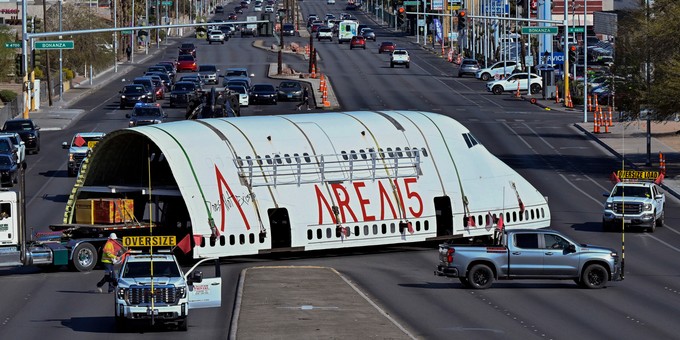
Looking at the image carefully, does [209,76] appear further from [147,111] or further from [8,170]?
[8,170]

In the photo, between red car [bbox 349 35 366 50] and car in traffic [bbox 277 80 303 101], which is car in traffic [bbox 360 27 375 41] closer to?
red car [bbox 349 35 366 50]

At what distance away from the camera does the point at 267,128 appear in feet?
172

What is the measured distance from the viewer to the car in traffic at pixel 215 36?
570 ft

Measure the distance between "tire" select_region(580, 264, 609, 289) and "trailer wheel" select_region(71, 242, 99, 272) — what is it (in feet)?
48.9

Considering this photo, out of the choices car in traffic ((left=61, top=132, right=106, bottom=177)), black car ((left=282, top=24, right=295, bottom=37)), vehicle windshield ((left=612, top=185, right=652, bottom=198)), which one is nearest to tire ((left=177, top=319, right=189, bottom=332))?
vehicle windshield ((left=612, top=185, right=652, bottom=198))

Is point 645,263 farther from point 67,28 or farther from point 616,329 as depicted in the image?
point 67,28

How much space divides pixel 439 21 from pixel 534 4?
760 inches

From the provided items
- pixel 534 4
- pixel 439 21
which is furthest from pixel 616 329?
pixel 439 21

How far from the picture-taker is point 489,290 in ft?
142

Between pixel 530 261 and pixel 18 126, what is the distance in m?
46.3

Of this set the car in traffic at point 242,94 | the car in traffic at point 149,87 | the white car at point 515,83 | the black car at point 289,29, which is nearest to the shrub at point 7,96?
the car in traffic at point 149,87

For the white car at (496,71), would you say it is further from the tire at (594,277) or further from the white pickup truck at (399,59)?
the tire at (594,277)

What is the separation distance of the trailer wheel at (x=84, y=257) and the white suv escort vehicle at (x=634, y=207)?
20169 mm

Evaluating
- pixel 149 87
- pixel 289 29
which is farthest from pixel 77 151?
pixel 289 29
